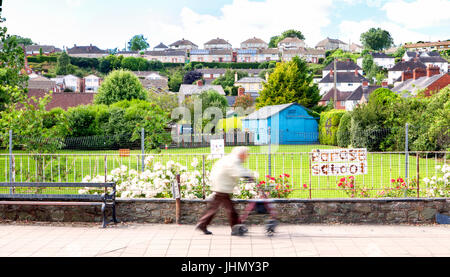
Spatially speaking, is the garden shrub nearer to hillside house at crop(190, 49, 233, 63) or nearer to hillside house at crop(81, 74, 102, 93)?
hillside house at crop(81, 74, 102, 93)

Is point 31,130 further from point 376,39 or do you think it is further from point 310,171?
point 376,39

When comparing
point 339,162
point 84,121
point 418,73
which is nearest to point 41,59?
point 418,73

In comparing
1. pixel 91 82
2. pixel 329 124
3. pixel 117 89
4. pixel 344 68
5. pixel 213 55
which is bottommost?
pixel 329 124

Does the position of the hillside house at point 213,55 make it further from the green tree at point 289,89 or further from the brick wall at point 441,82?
the brick wall at point 441,82

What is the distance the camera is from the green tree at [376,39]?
176750 millimetres

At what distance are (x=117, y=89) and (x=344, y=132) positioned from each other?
3374 centimetres

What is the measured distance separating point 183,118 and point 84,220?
142ft

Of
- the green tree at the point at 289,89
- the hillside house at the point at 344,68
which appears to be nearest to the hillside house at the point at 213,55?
the hillside house at the point at 344,68

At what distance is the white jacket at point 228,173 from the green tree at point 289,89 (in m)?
47.0

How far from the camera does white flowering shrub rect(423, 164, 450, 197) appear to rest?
11.3 metres

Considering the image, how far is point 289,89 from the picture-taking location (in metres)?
56.1

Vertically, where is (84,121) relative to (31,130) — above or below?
above

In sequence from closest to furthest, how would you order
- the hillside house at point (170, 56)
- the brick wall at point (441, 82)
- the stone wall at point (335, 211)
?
the stone wall at point (335, 211) < the brick wall at point (441, 82) < the hillside house at point (170, 56)

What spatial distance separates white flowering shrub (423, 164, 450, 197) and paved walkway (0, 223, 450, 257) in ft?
3.56
